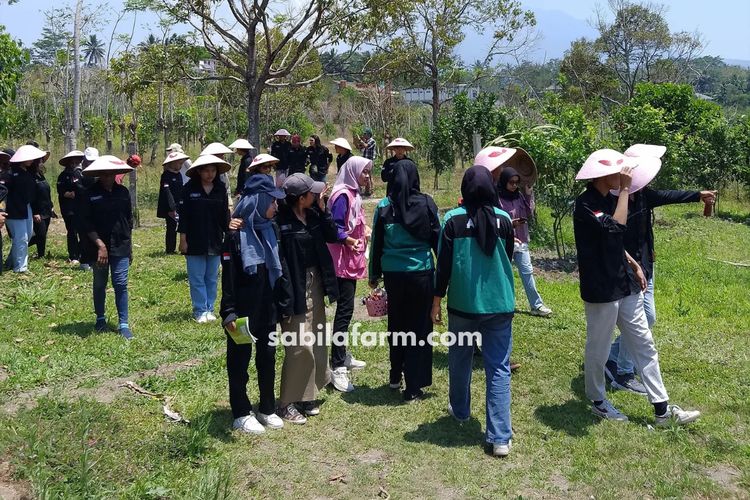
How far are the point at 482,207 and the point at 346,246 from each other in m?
1.47

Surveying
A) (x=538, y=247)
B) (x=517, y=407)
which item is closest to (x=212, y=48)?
(x=538, y=247)

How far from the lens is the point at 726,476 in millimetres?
3941

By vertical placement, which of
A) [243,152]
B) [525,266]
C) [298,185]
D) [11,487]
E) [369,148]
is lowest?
[11,487]

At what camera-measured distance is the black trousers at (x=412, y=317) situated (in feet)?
15.8

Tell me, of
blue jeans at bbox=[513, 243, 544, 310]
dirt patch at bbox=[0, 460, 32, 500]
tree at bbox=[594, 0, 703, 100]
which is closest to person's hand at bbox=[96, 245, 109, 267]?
dirt patch at bbox=[0, 460, 32, 500]

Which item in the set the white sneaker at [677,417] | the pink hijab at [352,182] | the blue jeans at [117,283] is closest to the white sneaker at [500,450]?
the white sneaker at [677,417]

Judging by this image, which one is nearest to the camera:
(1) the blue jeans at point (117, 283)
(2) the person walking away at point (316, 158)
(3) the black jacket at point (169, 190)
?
(1) the blue jeans at point (117, 283)

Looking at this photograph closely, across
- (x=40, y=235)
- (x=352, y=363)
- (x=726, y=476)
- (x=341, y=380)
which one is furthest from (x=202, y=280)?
(x=726, y=476)

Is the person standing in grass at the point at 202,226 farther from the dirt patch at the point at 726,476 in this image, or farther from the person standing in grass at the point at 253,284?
the dirt patch at the point at 726,476

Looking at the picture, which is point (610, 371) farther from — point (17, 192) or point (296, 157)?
point (296, 157)

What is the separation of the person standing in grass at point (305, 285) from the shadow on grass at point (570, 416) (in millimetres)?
1612

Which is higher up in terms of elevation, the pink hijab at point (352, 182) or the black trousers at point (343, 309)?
the pink hijab at point (352, 182)

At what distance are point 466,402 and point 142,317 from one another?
13.4 feet

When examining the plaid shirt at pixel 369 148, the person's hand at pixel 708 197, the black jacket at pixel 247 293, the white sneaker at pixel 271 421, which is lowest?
the white sneaker at pixel 271 421
